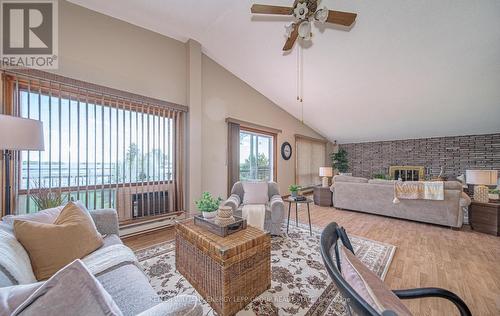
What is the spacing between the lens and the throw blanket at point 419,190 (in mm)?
3206

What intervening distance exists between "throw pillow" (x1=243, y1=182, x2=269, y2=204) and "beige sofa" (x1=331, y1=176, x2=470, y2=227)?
2227 mm

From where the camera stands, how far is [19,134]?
1510 millimetres

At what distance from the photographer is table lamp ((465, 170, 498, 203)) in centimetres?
301

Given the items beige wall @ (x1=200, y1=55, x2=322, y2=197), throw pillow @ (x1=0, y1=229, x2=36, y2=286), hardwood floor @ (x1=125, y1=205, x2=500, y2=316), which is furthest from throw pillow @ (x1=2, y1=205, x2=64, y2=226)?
beige wall @ (x1=200, y1=55, x2=322, y2=197)

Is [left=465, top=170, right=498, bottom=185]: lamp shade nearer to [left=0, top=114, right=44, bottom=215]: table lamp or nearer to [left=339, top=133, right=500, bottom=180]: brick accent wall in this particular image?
[left=339, top=133, right=500, bottom=180]: brick accent wall

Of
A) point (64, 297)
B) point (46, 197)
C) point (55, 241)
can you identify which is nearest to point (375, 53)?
point (64, 297)

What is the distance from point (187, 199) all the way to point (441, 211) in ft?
14.5

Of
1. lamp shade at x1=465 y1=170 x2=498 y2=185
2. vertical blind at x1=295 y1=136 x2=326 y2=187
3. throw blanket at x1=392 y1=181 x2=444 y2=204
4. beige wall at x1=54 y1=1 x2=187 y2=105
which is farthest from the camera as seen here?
vertical blind at x1=295 y1=136 x2=326 y2=187

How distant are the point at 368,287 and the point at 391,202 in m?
3.98

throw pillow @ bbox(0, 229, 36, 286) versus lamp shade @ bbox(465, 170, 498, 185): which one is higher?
lamp shade @ bbox(465, 170, 498, 185)

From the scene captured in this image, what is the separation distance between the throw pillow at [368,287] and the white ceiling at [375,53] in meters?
3.04

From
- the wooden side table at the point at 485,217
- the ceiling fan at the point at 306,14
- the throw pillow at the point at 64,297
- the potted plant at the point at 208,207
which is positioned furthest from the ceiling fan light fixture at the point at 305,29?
the wooden side table at the point at 485,217

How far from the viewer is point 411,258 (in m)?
2.24

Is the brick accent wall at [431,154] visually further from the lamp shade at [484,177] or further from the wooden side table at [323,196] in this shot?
the wooden side table at [323,196]
